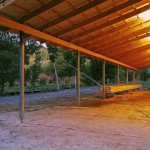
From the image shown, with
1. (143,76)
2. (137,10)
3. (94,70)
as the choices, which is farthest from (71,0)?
(143,76)

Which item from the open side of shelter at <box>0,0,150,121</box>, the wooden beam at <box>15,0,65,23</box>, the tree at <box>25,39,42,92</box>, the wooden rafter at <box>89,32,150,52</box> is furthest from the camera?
the tree at <box>25,39,42,92</box>

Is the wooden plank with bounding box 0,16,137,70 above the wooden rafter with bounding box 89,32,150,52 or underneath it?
underneath

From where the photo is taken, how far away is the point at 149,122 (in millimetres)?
5188

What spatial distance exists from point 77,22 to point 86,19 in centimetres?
28

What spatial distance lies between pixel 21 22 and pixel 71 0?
1234 mm

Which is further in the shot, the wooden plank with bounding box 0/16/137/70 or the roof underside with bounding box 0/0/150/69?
the roof underside with bounding box 0/0/150/69

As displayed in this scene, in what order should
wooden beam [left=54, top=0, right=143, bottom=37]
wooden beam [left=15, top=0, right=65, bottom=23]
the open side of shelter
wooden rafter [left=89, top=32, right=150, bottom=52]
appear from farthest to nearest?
wooden rafter [left=89, top=32, right=150, bottom=52]
wooden beam [left=54, top=0, right=143, bottom=37]
the open side of shelter
wooden beam [left=15, top=0, right=65, bottom=23]

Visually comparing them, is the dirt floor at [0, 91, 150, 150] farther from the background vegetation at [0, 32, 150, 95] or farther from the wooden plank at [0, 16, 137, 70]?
the background vegetation at [0, 32, 150, 95]

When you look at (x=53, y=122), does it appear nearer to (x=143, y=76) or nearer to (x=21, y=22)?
(x=21, y=22)

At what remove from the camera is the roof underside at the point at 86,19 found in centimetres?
507

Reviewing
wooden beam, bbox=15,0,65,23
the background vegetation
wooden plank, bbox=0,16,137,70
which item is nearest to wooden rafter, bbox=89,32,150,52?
wooden plank, bbox=0,16,137,70

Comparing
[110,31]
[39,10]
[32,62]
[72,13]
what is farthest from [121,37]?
[32,62]

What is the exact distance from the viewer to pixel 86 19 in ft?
20.7

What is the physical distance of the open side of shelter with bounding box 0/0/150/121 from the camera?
5027 millimetres
